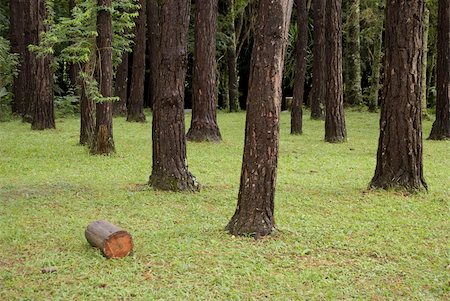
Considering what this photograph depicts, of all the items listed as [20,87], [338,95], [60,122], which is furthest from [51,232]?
[20,87]

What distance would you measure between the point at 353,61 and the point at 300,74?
505 inches

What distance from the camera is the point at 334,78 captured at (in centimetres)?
1655

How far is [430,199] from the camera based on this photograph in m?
9.17

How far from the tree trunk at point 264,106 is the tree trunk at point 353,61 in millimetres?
25280

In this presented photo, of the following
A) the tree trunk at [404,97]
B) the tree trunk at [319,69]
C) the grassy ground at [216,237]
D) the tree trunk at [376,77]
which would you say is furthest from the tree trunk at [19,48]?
the tree trunk at [404,97]

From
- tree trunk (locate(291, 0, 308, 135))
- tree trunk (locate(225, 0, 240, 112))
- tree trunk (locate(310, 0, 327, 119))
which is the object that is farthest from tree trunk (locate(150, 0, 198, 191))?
tree trunk (locate(225, 0, 240, 112))

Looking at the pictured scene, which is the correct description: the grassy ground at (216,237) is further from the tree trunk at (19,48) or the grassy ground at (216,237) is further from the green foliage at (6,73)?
the tree trunk at (19,48)

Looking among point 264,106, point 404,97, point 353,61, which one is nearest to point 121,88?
point 353,61

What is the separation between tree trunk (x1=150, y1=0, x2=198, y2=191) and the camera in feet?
31.0

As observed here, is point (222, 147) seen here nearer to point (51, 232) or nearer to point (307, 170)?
point (307, 170)

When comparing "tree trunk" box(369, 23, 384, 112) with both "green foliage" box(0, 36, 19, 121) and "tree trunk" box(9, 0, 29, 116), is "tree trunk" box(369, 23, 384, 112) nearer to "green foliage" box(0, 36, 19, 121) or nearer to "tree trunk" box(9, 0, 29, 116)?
"tree trunk" box(9, 0, 29, 116)

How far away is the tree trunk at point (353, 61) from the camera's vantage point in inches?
1222

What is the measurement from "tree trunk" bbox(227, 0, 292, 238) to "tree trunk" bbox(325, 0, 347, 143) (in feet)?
33.5

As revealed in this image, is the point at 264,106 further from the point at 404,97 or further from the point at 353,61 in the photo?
the point at 353,61
